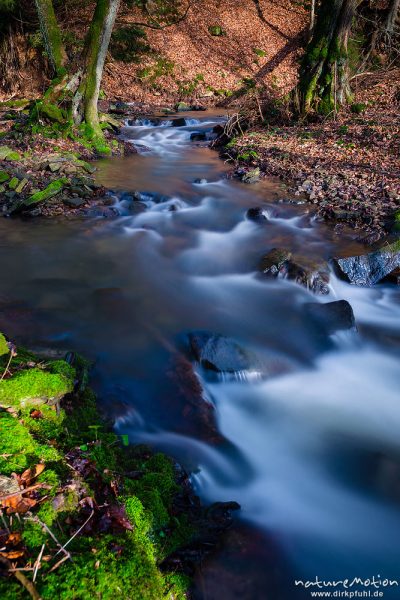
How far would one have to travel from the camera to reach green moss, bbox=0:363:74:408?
270cm

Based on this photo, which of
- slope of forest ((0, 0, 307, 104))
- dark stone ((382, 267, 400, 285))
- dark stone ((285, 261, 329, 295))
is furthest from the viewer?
slope of forest ((0, 0, 307, 104))

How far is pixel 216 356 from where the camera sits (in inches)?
179

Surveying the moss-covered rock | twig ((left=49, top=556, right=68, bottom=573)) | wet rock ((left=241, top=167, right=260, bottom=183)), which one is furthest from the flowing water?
wet rock ((left=241, top=167, right=260, bottom=183))

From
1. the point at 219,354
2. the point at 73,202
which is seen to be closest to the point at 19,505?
the point at 219,354

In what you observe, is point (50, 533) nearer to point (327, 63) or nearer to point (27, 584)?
point (27, 584)

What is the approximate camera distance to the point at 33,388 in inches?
112

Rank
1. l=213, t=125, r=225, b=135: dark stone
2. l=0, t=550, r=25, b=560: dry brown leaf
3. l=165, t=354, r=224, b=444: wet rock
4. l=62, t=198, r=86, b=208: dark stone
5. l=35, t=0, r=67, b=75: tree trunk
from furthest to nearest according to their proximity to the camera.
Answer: l=213, t=125, r=225, b=135: dark stone < l=35, t=0, r=67, b=75: tree trunk < l=62, t=198, r=86, b=208: dark stone < l=165, t=354, r=224, b=444: wet rock < l=0, t=550, r=25, b=560: dry brown leaf

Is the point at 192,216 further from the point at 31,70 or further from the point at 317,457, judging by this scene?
the point at 31,70

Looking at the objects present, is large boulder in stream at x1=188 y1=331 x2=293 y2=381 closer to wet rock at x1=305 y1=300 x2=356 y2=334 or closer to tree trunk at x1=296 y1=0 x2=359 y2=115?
wet rock at x1=305 y1=300 x2=356 y2=334

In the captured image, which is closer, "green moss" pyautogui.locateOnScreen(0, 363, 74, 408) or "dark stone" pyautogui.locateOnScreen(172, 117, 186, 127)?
"green moss" pyautogui.locateOnScreen(0, 363, 74, 408)

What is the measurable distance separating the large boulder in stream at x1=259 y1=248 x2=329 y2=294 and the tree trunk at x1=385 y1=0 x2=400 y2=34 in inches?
696

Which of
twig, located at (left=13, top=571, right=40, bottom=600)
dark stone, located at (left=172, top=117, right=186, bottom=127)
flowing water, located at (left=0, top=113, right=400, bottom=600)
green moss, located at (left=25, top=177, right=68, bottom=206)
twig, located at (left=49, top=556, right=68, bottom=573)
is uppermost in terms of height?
dark stone, located at (left=172, top=117, right=186, bottom=127)

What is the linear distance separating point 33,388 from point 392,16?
2280 cm

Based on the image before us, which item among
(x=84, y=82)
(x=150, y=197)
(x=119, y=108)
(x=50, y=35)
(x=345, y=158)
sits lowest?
(x=150, y=197)
